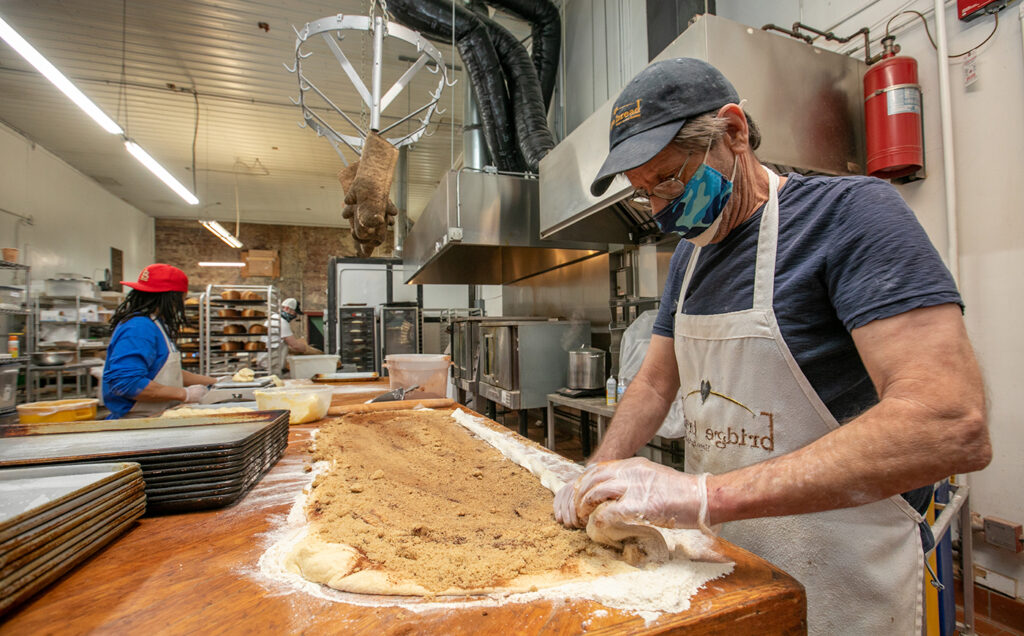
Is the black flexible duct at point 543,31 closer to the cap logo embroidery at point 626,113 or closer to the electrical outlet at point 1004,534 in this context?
the cap logo embroidery at point 626,113

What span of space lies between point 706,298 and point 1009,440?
5.77ft

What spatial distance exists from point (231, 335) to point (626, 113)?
7.87 meters

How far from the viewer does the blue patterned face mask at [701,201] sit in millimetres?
934

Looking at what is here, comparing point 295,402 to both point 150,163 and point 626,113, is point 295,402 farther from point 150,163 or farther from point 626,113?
point 150,163

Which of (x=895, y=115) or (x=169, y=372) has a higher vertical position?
(x=895, y=115)

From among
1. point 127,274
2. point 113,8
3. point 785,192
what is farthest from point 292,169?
point 785,192

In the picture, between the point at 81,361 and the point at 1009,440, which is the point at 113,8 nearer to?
the point at 81,361

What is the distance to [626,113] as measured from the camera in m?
0.95

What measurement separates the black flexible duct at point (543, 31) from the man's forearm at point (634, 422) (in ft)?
9.96

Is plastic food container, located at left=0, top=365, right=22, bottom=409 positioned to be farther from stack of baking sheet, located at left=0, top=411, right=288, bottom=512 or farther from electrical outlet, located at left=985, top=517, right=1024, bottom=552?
electrical outlet, located at left=985, top=517, right=1024, bottom=552

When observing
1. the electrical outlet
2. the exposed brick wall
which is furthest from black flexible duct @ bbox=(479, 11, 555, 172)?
the exposed brick wall

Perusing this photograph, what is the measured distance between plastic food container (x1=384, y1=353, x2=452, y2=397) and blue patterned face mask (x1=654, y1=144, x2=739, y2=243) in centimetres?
172

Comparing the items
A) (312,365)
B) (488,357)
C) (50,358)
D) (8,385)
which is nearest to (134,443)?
(488,357)

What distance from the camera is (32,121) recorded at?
6641 mm
